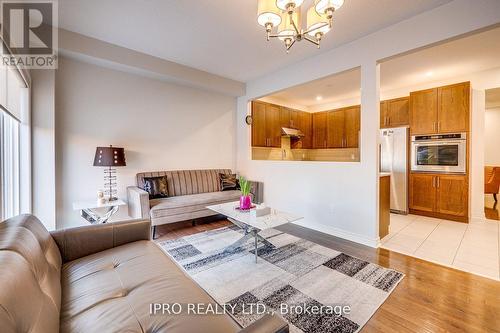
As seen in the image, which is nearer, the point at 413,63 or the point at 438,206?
the point at 413,63

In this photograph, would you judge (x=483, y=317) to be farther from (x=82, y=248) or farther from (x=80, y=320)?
(x=82, y=248)

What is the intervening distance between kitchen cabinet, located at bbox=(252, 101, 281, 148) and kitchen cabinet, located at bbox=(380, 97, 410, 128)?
2.36 metres

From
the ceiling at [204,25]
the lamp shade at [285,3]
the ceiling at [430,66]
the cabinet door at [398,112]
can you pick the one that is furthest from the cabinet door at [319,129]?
the lamp shade at [285,3]

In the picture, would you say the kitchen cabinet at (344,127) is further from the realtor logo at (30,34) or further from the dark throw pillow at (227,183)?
the realtor logo at (30,34)

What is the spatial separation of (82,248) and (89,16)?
8.37 feet

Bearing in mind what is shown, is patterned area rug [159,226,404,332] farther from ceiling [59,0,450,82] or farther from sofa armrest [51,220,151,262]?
ceiling [59,0,450,82]

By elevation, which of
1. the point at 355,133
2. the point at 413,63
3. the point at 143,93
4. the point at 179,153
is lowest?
the point at 179,153

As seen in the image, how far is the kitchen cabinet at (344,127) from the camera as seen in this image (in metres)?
5.58

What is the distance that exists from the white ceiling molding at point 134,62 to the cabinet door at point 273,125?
3.82 feet

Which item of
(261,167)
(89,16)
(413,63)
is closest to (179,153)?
(261,167)

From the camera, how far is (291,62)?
12.4 ft

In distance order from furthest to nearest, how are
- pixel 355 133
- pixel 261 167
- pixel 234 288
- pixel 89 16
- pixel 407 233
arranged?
1. pixel 355 133
2. pixel 261 167
3. pixel 407 233
4. pixel 89 16
5. pixel 234 288

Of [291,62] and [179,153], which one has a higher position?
[291,62]

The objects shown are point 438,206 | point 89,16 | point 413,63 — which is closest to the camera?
point 89,16
